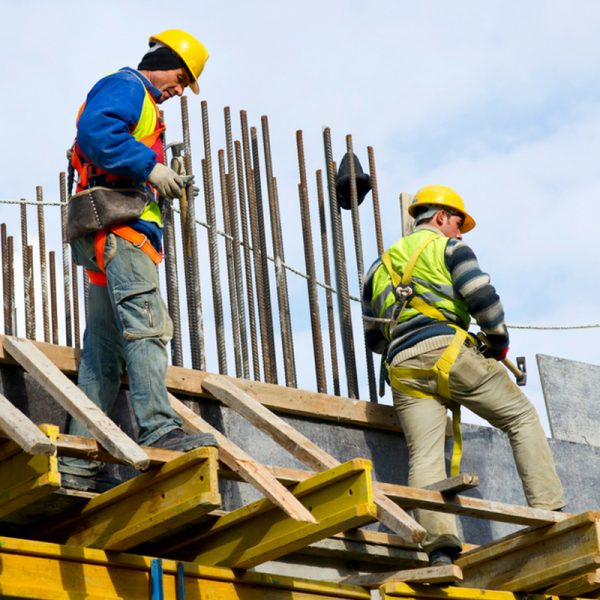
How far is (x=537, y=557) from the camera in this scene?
324 inches

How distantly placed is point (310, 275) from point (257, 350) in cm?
66

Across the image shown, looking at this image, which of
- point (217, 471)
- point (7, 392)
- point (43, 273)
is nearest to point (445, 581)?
point (217, 471)

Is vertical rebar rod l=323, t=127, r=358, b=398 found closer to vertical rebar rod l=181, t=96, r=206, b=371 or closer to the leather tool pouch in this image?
vertical rebar rod l=181, t=96, r=206, b=371

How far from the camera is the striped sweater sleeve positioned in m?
8.66

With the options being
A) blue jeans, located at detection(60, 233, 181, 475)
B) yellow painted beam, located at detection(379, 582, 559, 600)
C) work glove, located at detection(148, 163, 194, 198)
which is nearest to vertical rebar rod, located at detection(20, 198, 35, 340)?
blue jeans, located at detection(60, 233, 181, 475)

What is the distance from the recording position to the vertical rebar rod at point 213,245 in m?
8.77

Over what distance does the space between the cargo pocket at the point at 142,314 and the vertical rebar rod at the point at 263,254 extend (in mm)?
1812

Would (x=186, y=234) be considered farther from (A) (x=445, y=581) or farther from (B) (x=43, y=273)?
(A) (x=445, y=581)

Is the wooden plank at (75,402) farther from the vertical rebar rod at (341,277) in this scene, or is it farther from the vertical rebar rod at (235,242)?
the vertical rebar rod at (341,277)

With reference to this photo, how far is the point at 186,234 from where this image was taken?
890 cm

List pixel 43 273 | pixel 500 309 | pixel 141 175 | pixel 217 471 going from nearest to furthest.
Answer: pixel 217 471 < pixel 141 175 < pixel 500 309 < pixel 43 273

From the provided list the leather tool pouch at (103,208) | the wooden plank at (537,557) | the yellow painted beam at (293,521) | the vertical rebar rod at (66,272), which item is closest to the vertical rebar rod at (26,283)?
the vertical rebar rod at (66,272)

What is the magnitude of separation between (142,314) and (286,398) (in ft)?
5.02

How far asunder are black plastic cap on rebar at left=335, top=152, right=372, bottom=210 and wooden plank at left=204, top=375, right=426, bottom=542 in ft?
6.99
